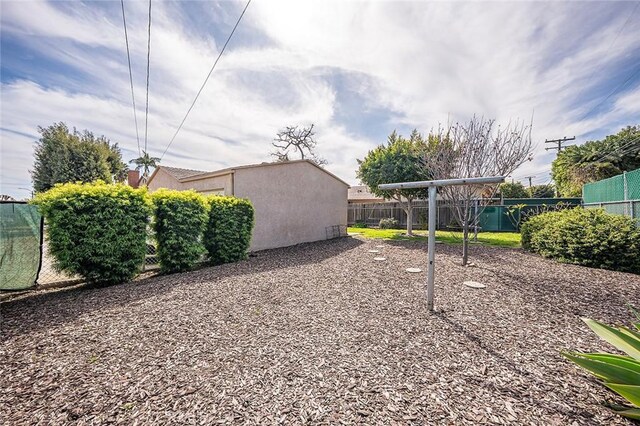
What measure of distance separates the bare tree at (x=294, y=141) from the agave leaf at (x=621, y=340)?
2454cm

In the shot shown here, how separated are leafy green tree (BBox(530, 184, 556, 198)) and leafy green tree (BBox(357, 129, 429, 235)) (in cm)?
2394

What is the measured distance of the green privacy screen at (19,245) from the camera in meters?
4.49

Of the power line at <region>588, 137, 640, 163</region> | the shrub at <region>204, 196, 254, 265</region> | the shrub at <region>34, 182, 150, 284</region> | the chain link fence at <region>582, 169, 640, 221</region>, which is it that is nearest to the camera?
the shrub at <region>34, 182, 150, 284</region>

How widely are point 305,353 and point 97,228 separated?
5077 millimetres

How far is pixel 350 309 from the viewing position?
412 cm

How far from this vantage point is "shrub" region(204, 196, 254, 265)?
297 inches

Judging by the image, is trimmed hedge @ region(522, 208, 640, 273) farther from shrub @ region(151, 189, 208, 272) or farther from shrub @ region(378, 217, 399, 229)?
shrub @ region(378, 217, 399, 229)

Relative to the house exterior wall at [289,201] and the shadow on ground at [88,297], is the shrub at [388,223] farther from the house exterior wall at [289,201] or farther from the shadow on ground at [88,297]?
the shadow on ground at [88,297]

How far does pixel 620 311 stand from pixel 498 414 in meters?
4.08

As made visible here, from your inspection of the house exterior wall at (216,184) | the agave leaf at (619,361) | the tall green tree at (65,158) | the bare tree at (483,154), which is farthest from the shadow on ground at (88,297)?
the tall green tree at (65,158)

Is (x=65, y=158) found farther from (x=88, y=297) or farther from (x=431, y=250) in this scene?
(x=431, y=250)

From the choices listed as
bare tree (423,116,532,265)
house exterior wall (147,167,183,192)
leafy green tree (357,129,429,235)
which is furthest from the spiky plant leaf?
house exterior wall (147,167,183,192)

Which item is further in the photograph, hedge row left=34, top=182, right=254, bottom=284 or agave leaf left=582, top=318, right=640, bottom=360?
hedge row left=34, top=182, right=254, bottom=284

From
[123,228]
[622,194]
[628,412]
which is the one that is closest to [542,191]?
[622,194]
